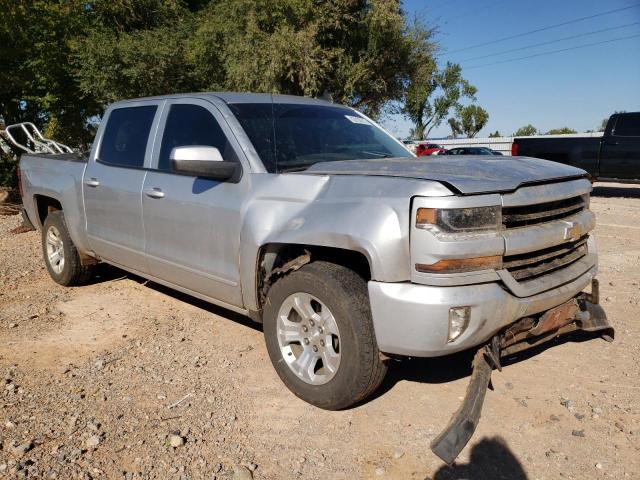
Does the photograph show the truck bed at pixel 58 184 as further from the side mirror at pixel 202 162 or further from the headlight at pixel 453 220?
the headlight at pixel 453 220

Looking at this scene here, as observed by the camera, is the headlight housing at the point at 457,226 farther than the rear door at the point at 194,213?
No

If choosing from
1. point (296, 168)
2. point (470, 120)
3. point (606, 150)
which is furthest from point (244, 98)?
point (470, 120)

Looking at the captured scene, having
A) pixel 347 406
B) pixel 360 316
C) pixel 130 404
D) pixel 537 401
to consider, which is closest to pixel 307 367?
pixel 347 406

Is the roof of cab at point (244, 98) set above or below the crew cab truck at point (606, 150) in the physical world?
above

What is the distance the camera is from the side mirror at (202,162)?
10.8ft

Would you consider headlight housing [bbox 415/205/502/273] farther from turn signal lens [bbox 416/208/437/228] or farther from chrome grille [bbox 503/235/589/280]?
chrome grille [bbox 503/235/589/280]

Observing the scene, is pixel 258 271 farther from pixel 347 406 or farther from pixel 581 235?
pixel 581 235

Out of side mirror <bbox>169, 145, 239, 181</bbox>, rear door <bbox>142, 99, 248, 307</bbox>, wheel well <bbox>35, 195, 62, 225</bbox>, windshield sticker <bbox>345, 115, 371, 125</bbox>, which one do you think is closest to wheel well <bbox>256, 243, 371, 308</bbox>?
rear door <bbox>142, 99, 248, 307</bbox>

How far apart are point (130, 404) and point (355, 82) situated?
581 inches

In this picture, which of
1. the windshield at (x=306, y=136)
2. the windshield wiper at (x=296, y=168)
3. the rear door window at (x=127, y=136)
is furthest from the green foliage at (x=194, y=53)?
the windshield wiper at (x=296, y=168)

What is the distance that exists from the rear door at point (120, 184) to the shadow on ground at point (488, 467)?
2901mm

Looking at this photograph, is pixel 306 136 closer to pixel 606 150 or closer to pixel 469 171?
pixel 469 171

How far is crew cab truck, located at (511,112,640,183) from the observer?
13.4 meters

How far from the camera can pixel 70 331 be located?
4.47 m
